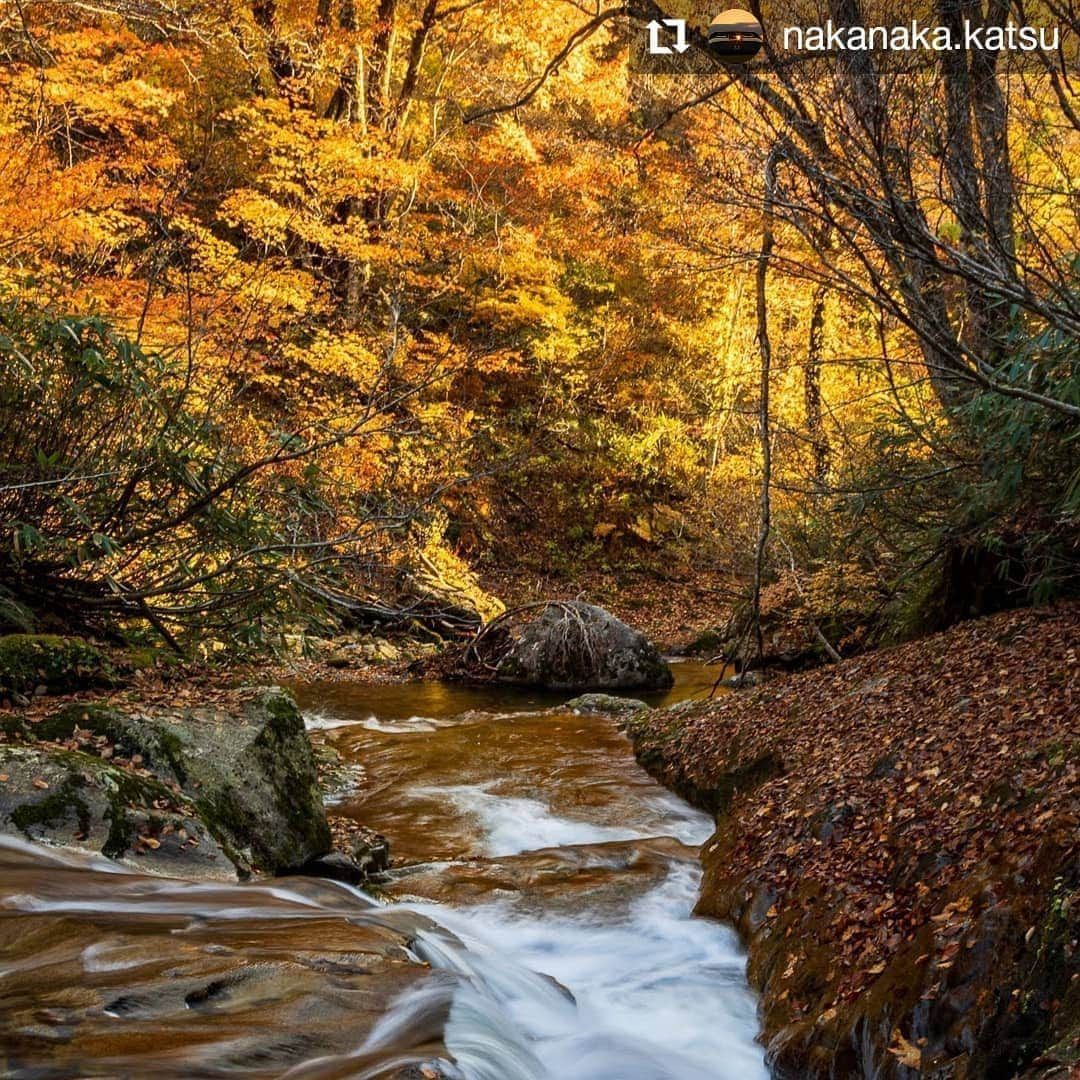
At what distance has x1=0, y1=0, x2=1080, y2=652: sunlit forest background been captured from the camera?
542 centimetres

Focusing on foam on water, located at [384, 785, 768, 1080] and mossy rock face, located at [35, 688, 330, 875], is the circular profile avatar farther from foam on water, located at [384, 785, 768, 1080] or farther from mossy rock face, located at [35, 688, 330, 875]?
foam on water, located at [384, 785, 768, 1080]

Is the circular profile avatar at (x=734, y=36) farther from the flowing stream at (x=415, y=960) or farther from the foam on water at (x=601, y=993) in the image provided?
the foam on water at (x=601, y=993)

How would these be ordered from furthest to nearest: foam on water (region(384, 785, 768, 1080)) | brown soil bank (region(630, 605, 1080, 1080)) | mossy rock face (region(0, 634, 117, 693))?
mossy rock face (region(0, 634, 117, 693)), foam on water (region(384, 785, 768, 1080)), brown soil bank (region(630, 605, 1080, 1080))

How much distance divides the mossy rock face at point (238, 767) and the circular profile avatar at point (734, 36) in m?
5.75

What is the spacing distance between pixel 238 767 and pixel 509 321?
1549 centimetres

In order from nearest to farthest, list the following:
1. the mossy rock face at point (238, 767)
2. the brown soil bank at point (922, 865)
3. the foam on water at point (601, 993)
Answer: the brown soil bank at point (922, 865)
the foam on water at point (601, 993)
the mossy rock face at point (238, 767)

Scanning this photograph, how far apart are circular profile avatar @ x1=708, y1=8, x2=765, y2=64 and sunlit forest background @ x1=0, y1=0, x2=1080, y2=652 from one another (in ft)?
0.85

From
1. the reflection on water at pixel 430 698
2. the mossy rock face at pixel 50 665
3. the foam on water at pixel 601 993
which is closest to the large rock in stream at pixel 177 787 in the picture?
the mossy rock face at pixel 50 665

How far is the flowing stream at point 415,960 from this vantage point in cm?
297

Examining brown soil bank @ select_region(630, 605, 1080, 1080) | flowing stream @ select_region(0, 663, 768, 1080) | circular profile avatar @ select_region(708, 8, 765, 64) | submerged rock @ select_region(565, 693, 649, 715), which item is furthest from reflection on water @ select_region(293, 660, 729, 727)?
circular profile avatar @ select_region(708, 8, 765, 64)

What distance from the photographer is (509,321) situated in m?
19.8

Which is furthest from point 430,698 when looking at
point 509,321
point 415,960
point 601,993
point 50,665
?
point 509,321

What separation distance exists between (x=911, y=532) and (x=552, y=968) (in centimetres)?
543
